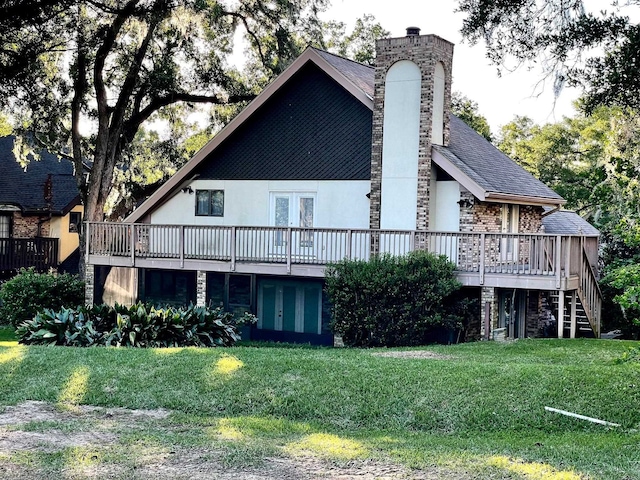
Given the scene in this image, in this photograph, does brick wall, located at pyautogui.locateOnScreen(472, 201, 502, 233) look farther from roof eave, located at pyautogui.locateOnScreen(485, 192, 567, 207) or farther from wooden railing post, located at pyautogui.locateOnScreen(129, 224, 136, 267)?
wooden railing post, located at pyautogui.locateOnScreen(129, 224, 136, 267)

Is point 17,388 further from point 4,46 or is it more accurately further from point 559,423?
point 4,46

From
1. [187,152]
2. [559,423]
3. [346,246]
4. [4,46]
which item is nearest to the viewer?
[559,423]

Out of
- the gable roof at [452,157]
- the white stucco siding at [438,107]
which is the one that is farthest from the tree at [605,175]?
the white stucco siding at [438,107]

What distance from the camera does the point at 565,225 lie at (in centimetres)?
3102

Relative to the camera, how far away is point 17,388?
44.6ft

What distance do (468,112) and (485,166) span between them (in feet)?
54.8

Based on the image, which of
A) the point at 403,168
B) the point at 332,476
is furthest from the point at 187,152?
the point at 332,476

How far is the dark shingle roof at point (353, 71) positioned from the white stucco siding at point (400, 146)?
3.55 ft

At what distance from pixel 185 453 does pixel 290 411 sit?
2.54 metres

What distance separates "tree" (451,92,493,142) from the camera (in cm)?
3959

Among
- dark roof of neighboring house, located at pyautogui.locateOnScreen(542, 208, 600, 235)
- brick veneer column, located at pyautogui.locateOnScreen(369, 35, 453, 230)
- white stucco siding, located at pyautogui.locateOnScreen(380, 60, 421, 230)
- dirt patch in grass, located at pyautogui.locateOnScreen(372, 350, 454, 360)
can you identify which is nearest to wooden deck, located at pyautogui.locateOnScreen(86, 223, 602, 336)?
white stucco siding, located at pyautogui.locateOnScreen(380, 60, 421, 230)

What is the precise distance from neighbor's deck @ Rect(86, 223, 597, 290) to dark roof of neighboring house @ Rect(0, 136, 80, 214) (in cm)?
1122

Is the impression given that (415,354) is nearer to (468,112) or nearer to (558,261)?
(558,261)

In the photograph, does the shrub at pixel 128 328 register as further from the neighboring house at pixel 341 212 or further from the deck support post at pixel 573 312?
the deck support post at pixel 573 312
